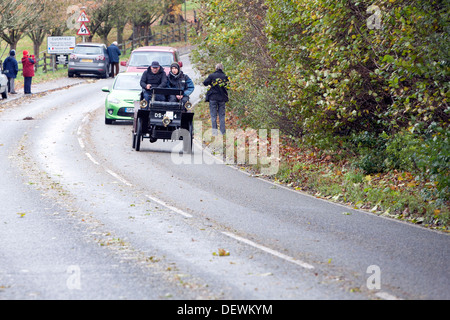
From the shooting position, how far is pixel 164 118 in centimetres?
1797

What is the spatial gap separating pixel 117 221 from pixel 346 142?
7.28 meters

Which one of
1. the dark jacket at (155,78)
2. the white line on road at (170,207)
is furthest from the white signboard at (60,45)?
the white line on road at (170,207)

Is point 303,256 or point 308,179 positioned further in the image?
point 308,179

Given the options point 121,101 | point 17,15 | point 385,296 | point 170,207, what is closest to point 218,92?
point 121,101

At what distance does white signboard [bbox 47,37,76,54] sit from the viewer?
44250 millimetres

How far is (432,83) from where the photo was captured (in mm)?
11180

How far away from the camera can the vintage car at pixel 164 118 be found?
18.1m

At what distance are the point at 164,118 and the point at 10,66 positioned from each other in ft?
51.7


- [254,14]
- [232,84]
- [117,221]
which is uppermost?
[254,14]

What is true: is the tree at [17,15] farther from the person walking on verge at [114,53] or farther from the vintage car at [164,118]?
the vintage car at [164,118]
